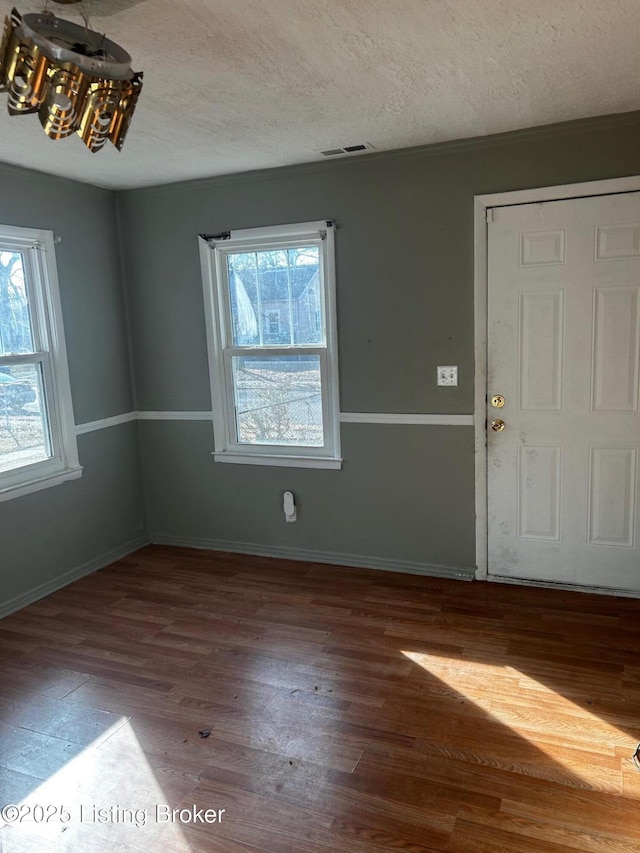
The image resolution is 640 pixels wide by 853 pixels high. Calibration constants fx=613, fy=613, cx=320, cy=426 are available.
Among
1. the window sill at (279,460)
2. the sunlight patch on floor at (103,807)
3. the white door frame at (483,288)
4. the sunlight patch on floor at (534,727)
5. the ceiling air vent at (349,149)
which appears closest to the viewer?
the sunlight patch on floor at (103,807)

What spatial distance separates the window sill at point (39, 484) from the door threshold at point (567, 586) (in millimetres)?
2555

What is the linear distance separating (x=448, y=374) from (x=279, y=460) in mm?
1202

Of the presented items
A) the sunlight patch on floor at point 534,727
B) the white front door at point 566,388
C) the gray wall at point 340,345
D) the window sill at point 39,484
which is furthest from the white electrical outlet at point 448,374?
the window sill at point 39,484

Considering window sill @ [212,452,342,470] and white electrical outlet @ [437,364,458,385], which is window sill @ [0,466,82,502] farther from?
white electrical outlet @ [437,364,458,385]

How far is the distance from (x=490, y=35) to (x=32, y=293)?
2726 mm

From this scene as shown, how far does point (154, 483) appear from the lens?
435 centimetres

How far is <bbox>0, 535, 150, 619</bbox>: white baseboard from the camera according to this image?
3.38 m

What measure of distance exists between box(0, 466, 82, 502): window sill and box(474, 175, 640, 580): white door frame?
7.92 feet

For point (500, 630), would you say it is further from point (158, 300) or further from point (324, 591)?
point (158, 300)

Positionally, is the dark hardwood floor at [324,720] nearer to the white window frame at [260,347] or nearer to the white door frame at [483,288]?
the white door frame at [483,288]

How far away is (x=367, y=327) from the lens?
11.7ft

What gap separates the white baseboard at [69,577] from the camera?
3381 mm

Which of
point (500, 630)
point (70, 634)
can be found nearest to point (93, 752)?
point (70, 634)

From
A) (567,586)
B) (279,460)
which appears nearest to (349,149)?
(279,460)
